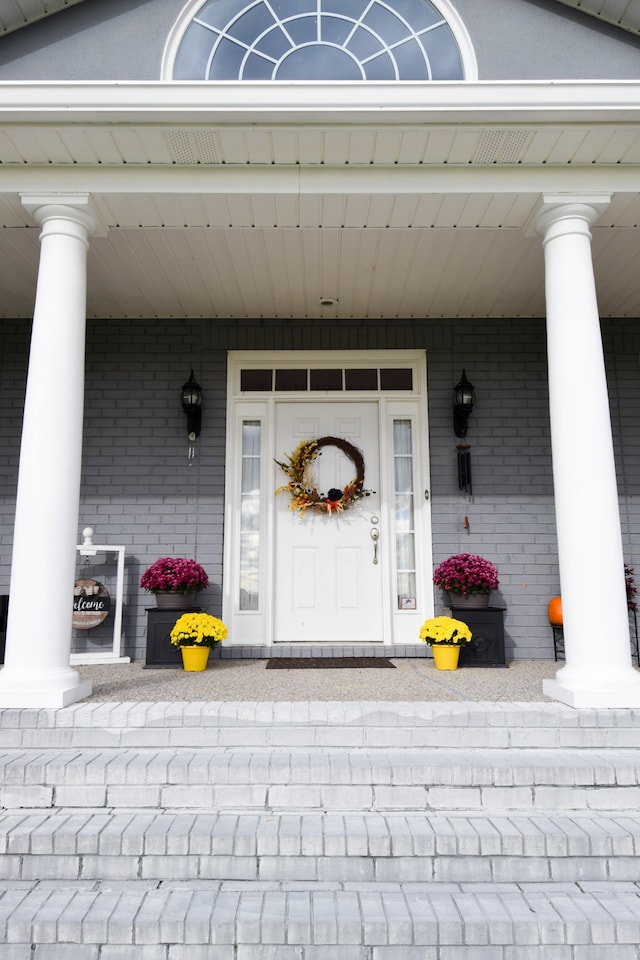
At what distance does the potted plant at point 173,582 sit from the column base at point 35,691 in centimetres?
136

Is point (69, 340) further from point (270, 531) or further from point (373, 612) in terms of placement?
point (373, 612)

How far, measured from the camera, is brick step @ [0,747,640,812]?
2504 mm

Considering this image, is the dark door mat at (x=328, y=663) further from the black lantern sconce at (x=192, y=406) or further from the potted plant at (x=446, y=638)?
the black lantern sconce at (x=192, y=406)

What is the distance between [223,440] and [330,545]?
1.13 meters

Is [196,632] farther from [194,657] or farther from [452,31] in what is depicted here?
[452,31]

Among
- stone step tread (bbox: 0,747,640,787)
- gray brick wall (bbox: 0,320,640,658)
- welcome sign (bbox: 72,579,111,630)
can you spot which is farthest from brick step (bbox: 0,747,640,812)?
gray brick wall (bbox: 0,320,640,658)

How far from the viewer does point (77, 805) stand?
8.29 feet

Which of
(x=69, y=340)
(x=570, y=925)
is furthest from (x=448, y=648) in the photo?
(x=69, y=340)

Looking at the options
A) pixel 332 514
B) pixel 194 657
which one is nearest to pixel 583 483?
pixel 332 514

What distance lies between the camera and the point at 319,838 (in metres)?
2.27

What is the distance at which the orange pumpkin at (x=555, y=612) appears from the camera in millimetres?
4617

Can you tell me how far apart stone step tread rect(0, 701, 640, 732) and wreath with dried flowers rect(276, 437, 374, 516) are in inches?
87.3

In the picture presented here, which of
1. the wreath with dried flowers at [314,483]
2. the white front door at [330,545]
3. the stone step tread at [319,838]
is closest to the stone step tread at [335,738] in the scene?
the stone step tread at [319,838]

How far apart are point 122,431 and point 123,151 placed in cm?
220
